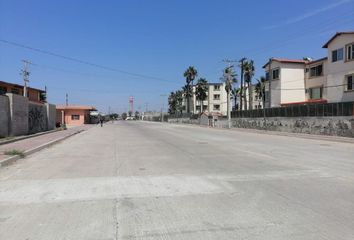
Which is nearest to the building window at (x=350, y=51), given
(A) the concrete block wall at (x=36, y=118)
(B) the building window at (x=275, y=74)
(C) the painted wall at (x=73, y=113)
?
(B) the building window at (x=275, y=74)

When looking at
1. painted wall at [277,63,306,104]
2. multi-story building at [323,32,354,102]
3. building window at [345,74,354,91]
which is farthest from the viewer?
painted wall at [277,63,306,104]

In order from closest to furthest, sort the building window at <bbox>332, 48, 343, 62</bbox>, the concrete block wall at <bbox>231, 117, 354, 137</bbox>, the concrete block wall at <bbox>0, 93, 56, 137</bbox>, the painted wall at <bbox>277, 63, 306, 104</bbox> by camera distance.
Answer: the concrete block wall at <bbox>0, 93, 56, 137</bbox> < the concrete block wall at <bbox>231, 117, 354, 137</bbox> < the building window at <bbox>332, 48, 343, 62</bbox> < the painted wall at <bbox>277, 63, 306, 104</bbox>

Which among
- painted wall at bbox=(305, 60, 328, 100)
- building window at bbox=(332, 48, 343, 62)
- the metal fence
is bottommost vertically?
the metal fence

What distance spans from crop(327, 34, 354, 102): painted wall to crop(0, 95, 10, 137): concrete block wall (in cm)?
3228

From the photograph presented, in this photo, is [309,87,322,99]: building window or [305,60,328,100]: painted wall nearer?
[305,60,328,100]: painted wall

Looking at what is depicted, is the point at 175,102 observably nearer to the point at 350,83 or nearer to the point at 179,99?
the point at 179,99

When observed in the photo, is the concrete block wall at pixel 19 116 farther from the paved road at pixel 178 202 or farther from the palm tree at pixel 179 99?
the palm tree at pixel 179 99

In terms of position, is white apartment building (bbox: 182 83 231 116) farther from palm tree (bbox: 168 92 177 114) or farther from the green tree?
palm tree (bbox: 168 92 177 114)

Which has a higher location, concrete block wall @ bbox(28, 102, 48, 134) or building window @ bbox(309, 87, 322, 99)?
building window @ bbox(309, 87, 322, 99)

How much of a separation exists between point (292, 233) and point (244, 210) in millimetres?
1346

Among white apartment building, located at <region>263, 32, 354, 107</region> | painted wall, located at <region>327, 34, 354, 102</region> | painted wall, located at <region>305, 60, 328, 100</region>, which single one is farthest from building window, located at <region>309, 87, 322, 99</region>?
painted wall, located at <region>327, 34, 354, 102</region>

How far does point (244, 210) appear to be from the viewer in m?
6.66

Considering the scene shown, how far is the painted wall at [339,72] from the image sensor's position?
39.4 m

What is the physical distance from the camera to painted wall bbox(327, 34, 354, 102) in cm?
A: 3944
